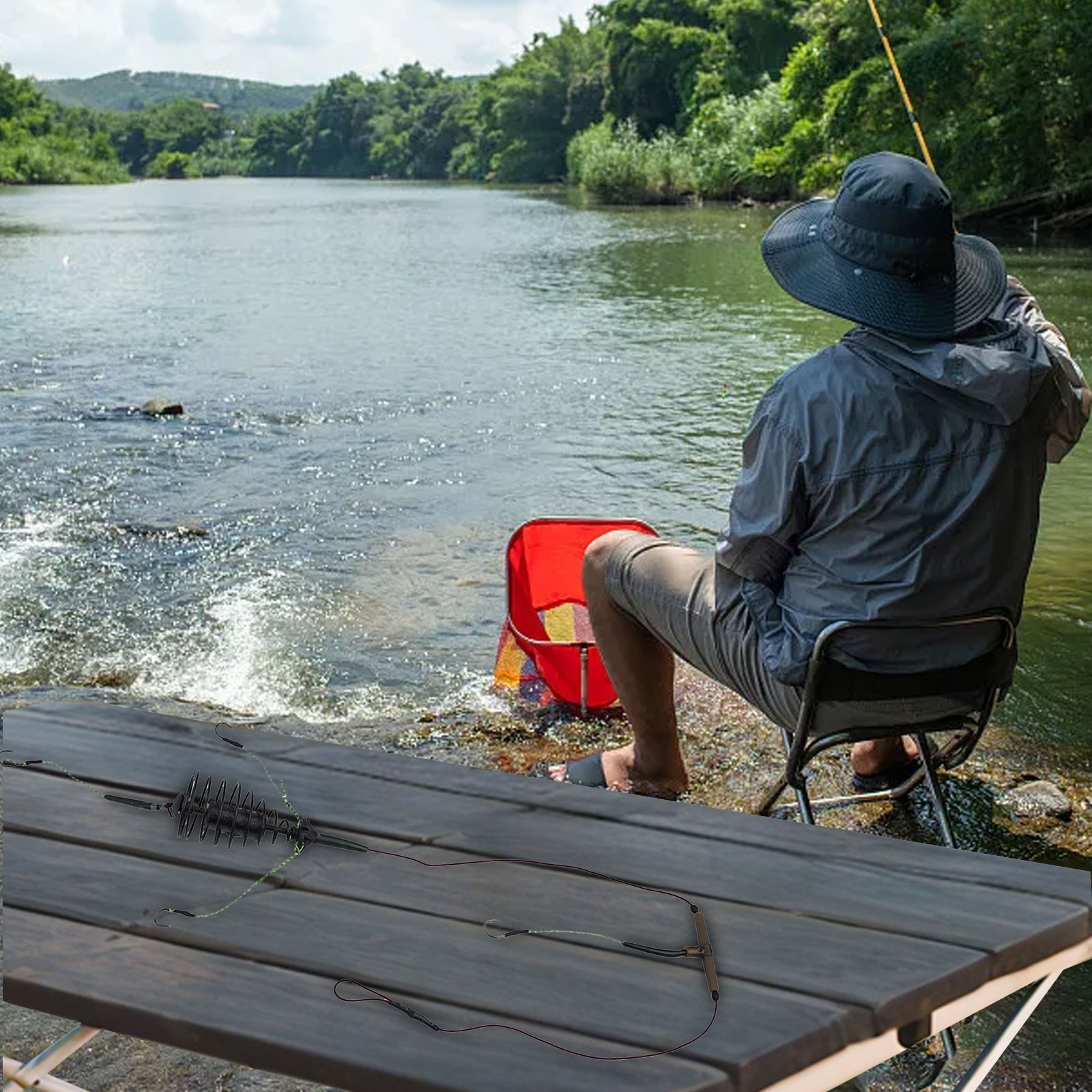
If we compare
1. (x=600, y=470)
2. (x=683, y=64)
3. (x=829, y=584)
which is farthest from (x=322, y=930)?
(x=683, y=64)

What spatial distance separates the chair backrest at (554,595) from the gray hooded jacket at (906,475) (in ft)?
4.44

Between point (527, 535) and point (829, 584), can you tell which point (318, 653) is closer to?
point (527, 535)

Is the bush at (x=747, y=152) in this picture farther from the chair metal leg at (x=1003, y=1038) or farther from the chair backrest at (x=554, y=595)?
the chair metal leg at (x=1003, y=1038)

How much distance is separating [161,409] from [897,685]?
26.6ft

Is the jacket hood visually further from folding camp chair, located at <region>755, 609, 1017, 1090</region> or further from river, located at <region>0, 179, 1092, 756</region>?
river, located at <region>0, 179, 1092, 756</region>

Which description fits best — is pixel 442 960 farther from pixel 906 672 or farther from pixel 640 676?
pixel 640 676

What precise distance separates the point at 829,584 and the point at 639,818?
108cm

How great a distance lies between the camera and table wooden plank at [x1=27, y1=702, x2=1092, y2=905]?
1629 millimetres

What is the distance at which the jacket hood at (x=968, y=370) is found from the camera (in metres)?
2.56

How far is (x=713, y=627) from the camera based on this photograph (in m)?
2.98

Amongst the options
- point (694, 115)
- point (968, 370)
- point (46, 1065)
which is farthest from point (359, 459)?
point (694, 115)

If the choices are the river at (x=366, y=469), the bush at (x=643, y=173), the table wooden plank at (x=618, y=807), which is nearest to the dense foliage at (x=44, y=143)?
the bush at (x=643, y=173)

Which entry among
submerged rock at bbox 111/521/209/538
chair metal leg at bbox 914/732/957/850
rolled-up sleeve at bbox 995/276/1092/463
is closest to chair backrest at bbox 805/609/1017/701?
chair metal leg at bbox 914/732/957/850

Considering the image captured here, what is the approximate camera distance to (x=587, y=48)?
86.5 meters
